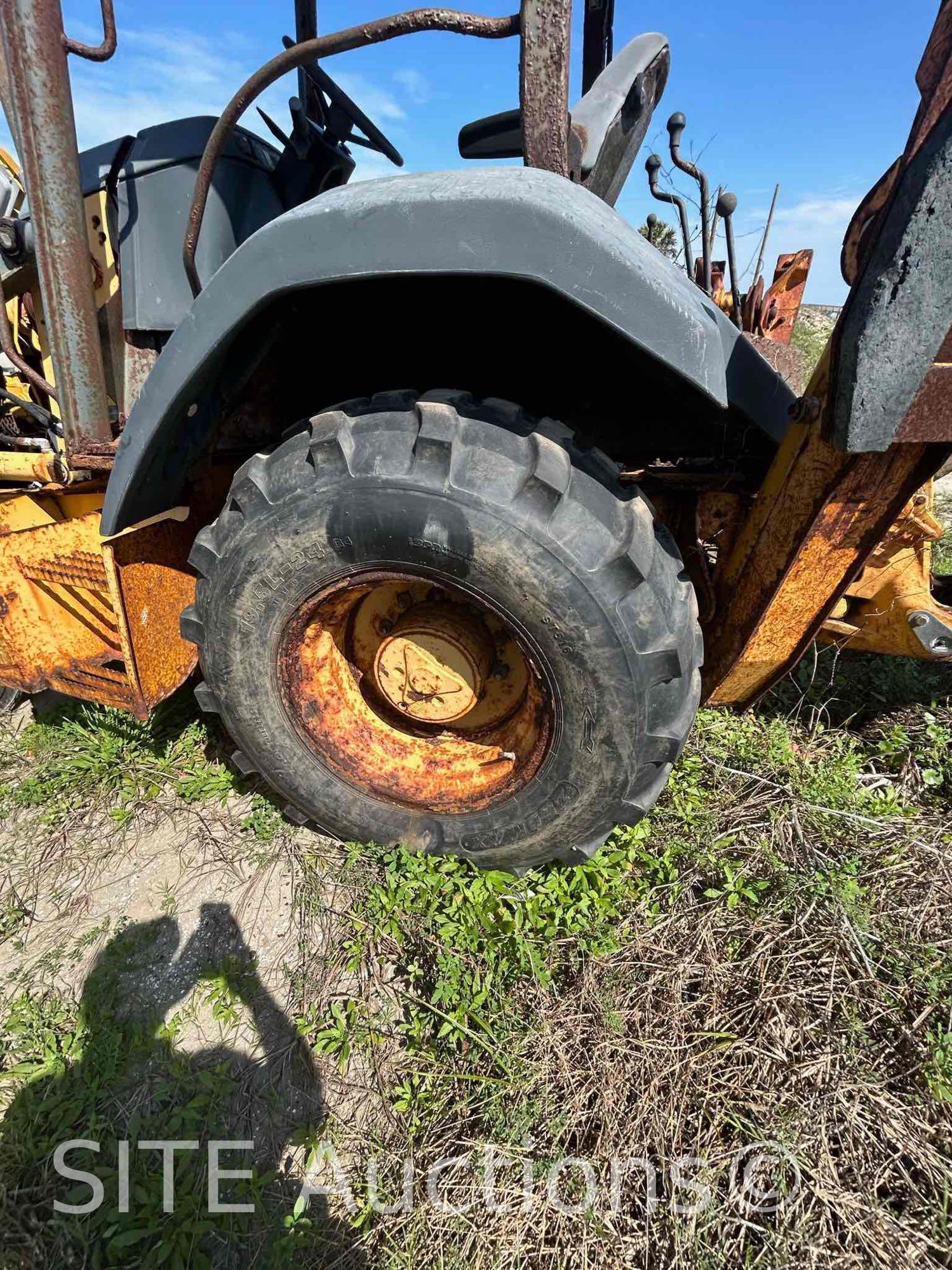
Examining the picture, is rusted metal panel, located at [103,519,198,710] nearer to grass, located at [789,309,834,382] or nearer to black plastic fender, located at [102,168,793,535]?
black plastic fender, located at [102,168,793,535]

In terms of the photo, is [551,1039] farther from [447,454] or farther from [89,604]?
[89,604]

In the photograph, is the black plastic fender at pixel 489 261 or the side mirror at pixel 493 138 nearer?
the black plastic fender at pixel 489 261

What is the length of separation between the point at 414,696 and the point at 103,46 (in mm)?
1688

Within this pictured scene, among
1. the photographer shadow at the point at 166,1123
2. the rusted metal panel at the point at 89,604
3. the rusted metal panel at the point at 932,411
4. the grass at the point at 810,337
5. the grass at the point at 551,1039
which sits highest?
the rusted metal panel at the point at 932,411

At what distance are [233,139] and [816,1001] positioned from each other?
9.66ft

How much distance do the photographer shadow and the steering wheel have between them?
104 inches

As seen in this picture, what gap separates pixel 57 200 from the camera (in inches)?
63.2

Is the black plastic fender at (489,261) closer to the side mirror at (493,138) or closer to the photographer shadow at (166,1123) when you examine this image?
the side mirror at (493,138)

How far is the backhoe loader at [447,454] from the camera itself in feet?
3.92

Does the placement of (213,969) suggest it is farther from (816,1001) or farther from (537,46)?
(537,46)

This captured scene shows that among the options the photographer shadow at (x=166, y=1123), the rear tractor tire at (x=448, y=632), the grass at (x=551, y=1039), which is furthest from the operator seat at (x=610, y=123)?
the photographer shadow at (x=166, y=1123)

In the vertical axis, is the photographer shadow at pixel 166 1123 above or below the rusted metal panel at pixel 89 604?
below

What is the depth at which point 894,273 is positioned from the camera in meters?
1.04

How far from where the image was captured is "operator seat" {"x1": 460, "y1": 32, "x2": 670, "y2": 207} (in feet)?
5.56
